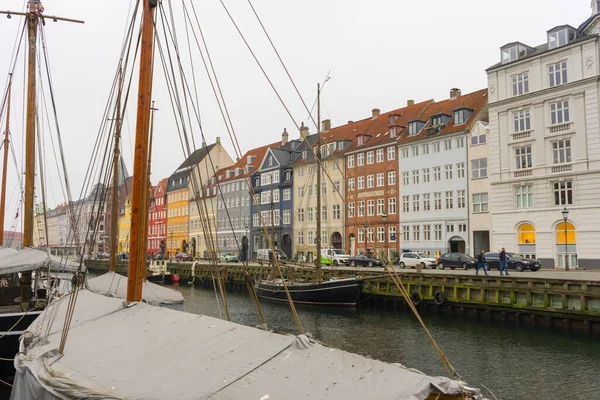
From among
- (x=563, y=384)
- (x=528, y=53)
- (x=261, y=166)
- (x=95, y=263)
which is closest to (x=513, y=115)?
(x=528, y=53)

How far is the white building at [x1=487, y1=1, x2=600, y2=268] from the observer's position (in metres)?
38.0

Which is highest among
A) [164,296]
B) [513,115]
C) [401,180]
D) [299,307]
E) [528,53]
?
[528,53]

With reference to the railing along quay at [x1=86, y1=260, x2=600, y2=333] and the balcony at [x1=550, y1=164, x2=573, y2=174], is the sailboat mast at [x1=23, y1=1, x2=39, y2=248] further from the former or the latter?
the balcony at [x1=550, y1=164, x2=573, y2=174]

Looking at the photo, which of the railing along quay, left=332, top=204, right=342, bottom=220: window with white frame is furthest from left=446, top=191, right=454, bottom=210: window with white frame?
the railing along quay

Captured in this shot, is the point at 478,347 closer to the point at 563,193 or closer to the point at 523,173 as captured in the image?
the point at 563,193

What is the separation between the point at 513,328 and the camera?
23.2 m

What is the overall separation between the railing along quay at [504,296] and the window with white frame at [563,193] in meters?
14.1

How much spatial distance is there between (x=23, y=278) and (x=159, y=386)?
42.5ft

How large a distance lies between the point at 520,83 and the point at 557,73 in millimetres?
3164

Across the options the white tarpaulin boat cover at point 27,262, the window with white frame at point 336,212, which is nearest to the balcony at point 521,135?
the window with white frame at point 336,212

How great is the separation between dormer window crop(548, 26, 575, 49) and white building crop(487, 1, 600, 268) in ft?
0.25

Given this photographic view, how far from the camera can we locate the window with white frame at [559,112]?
3997 cm

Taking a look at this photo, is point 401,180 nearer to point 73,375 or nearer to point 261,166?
point 261,166

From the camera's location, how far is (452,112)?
5006 cm
